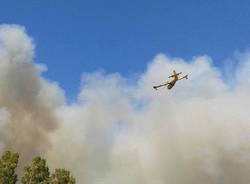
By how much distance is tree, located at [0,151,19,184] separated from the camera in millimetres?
95750

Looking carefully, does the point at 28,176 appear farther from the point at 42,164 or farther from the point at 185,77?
the point at 185,77

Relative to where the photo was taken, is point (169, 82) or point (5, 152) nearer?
point (169, 82)

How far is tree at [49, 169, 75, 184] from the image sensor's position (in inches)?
3834

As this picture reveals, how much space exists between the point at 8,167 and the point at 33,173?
220 inches

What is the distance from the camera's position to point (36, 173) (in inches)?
3871

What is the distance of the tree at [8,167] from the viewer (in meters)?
95.8

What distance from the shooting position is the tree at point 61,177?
9738 cm

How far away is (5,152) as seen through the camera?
99188 mm

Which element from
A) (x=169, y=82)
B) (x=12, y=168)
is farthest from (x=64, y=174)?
(x=169, y=82)

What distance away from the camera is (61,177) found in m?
97.7

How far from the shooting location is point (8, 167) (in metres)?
97.1

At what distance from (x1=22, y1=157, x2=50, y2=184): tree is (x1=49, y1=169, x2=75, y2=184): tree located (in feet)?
5.18

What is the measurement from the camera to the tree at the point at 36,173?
97912mm

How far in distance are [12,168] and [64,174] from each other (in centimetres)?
1149
